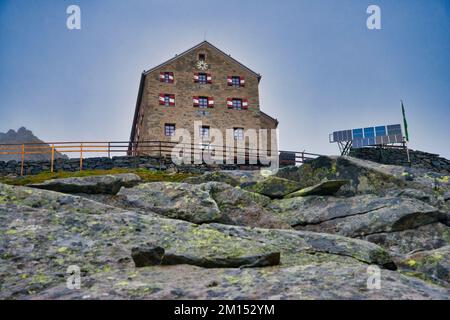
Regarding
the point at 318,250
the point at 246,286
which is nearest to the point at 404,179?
the point at 318,250

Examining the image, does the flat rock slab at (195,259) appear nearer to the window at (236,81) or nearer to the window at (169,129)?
the window at (169,129)

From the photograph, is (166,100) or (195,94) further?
(195,94)

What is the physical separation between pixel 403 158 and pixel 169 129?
803 inches

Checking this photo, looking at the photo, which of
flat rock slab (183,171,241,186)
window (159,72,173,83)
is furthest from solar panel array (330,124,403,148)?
flat rock slab (183,171,241,186)

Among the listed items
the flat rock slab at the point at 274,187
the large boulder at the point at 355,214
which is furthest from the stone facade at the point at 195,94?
the large boulder at the point at 355,214

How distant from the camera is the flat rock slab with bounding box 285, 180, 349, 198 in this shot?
13750mm

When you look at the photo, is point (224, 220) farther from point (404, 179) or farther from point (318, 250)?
point (404, 179)

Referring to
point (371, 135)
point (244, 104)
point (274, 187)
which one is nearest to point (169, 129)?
point (244, 104)

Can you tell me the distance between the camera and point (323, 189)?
547 inches

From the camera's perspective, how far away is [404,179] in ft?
51.6

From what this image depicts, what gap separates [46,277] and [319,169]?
41.1 ft

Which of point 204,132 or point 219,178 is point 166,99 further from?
point 219,178

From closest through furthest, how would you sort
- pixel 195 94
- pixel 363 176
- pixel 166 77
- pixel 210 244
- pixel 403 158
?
pixel 210 244, pixel 363 176, pixel 403 158, pixel 166 77, pixel 195 94
